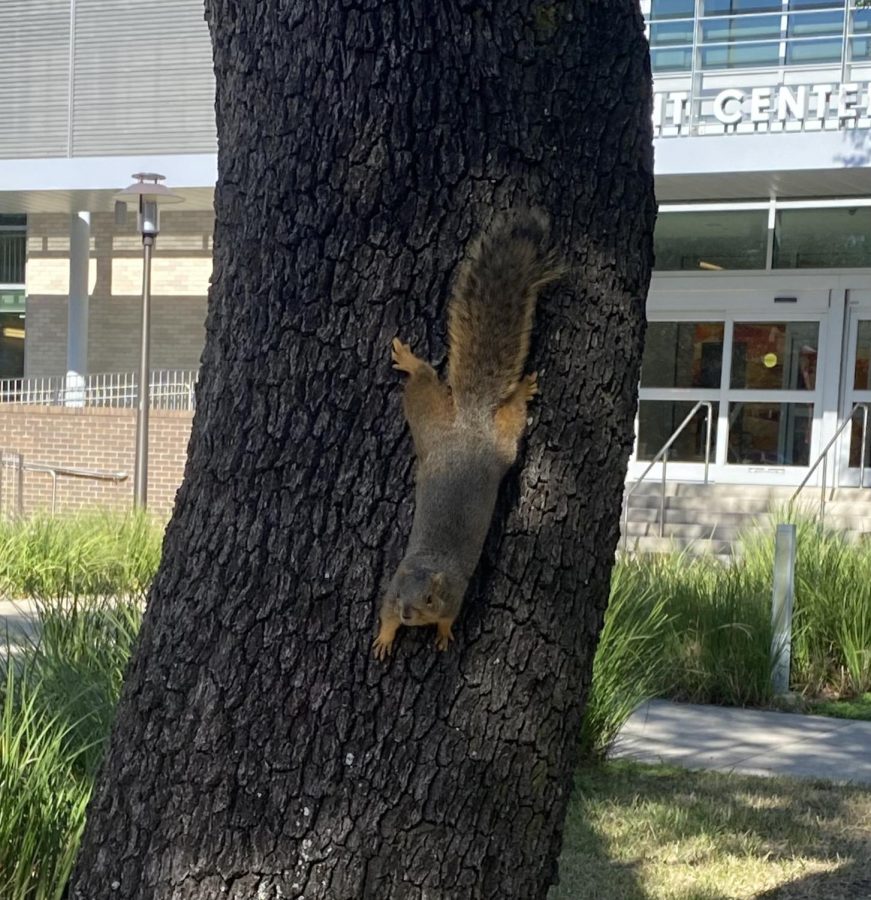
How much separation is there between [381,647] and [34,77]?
2376 cm

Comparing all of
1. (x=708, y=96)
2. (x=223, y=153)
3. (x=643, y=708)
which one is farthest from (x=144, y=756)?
(x=708, y=96)

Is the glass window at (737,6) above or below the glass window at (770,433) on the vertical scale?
above

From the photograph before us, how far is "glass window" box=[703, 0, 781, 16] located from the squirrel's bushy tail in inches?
711

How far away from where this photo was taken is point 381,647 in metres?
2.21

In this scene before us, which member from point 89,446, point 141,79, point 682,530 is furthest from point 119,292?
point 682,530

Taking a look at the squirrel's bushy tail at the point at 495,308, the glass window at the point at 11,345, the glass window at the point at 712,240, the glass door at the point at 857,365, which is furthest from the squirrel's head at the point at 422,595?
the glass window at the point at 11,345

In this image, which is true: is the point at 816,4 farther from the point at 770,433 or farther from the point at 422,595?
the point at 422,595

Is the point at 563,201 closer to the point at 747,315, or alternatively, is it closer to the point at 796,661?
the point at 796,661

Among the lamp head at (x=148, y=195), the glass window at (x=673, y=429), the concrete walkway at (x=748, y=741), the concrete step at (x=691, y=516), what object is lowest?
the concrete walkway at (x=748, y=741)

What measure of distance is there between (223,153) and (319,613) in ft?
2.95

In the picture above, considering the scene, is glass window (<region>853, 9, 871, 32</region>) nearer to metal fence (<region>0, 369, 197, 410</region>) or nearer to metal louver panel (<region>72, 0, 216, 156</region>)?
metal louver panel (<region>72, 0, 216, 156</region>)

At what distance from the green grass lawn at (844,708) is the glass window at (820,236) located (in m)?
11.6

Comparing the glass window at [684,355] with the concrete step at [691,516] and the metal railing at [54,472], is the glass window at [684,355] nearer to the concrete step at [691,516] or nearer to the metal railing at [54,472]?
the concrete step at [691,516]

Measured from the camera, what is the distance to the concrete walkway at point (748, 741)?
680 centimetres
